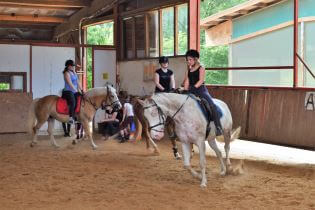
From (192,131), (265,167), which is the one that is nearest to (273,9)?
(265,167)

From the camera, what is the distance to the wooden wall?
A: 8.71 meters

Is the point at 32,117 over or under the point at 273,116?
under

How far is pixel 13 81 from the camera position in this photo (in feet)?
45.2

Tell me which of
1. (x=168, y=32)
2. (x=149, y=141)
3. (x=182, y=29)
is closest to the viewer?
(x=149, y=141)

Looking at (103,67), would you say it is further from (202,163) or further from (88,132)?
(202,163)

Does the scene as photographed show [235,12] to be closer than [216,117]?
No

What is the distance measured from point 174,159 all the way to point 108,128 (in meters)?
3.76

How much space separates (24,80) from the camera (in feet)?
45.4

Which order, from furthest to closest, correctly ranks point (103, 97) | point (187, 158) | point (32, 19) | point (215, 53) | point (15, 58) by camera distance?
point (32, 19) < point (215, 53) < point (15, 58) < point (103, 97) < point (187, 158)

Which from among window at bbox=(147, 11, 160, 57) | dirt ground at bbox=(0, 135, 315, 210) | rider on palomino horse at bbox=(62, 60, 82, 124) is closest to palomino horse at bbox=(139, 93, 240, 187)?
dirt ground at bbox=(0, 135, 315, 210)

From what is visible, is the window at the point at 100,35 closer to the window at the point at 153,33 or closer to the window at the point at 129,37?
the window at the point at 129,37

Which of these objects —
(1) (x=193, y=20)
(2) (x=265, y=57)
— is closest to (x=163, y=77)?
(1) (x=193, y=20)

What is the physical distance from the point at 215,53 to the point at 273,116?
557 cm

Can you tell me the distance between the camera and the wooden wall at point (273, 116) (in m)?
8.71
